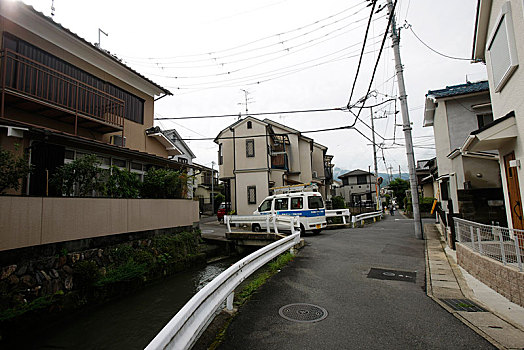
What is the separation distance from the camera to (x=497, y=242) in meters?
5.02

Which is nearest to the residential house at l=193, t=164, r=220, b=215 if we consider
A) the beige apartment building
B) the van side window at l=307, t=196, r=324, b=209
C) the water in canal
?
the beige apartment building

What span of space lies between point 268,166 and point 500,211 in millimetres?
14536

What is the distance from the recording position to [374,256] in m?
8.07

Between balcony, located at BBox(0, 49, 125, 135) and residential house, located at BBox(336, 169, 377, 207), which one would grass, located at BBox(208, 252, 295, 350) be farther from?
residential house, located at BBox(336, 169, 377, 207)

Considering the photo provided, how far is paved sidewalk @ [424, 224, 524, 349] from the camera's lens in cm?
328

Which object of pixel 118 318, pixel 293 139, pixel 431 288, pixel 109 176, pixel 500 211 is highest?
pixel 293 139

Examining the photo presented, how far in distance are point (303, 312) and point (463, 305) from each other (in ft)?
8.78

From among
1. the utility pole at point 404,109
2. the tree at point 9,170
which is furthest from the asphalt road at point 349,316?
the tree at point 9,170

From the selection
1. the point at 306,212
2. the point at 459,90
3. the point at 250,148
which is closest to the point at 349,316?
the point at 306,212

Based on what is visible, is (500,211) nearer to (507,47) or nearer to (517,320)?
(507,47)

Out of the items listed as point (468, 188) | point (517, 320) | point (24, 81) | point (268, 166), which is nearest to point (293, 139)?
point (268, 166)

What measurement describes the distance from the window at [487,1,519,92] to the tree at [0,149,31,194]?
11218 millimetres

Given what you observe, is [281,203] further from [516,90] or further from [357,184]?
[357,184]

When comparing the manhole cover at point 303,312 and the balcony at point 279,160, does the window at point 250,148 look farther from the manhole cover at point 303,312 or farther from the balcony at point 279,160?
the manhole cover at point 303,312
